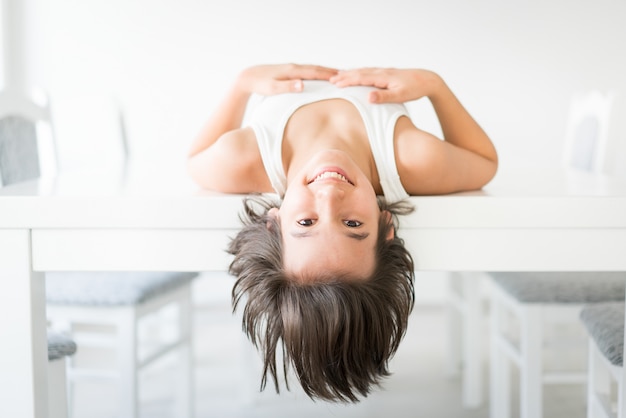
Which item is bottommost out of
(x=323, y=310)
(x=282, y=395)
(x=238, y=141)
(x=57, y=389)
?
(x=282, y=395)

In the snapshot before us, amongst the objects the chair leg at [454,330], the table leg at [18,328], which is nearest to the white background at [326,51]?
the chair leg at [454,330]

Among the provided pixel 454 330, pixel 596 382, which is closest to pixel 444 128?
pixel 596 382

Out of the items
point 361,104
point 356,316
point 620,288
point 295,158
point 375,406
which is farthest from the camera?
point 375,406

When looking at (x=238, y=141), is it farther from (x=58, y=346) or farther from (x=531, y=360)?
(x=531, y=360)

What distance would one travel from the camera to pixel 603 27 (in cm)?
356

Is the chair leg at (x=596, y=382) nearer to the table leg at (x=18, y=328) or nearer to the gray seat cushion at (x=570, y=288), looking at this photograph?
the gray seat cushion at (x=570, y=288)

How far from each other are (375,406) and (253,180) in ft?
4.38

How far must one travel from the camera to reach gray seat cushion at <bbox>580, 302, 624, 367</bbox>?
4.81ft

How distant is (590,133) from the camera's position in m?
2.53

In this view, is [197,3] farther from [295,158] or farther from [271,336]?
[271,336]

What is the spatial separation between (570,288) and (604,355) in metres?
0.43

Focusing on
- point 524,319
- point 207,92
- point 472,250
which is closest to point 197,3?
point 207,92

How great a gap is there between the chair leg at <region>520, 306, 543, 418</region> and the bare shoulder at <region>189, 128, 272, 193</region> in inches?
33.1

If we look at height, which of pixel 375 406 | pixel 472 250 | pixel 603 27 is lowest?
pixel 375 406
